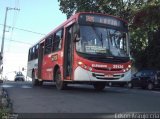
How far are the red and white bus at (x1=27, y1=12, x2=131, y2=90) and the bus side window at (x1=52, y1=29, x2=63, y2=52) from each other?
0.67 ft

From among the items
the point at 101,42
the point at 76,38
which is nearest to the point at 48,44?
the point at 76,38

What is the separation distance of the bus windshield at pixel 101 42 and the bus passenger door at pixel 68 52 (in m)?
0.82

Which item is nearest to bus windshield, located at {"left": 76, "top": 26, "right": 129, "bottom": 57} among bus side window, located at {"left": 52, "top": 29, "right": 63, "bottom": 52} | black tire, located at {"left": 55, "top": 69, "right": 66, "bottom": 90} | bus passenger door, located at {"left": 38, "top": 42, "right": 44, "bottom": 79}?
black tire, located at {"left": 55, "top": 69, "right": 66, "bottom": 90}

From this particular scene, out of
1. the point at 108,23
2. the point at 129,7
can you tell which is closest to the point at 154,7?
the point at 129,7

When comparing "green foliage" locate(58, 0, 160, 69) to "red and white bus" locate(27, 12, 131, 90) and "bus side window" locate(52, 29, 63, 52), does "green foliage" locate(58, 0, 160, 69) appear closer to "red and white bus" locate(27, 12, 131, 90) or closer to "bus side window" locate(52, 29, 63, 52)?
"bus side window" locate(52, 29, 63, 52)

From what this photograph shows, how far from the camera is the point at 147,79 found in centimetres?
2767

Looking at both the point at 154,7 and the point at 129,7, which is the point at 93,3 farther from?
the point at 154,7

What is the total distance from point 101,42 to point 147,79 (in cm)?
1214

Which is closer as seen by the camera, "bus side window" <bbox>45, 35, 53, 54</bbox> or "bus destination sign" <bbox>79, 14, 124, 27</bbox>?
"bus destination sign" <bbox>79, 14, 124, 27</bbox>

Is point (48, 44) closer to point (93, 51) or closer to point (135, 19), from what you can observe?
point (93, 51)

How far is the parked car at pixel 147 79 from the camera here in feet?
88.4

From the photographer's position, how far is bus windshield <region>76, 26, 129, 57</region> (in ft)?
53.1

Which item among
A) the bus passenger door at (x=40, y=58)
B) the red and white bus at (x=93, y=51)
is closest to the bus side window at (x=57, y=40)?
the red and white bus at (x=93, y=51)

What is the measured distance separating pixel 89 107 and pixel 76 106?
17.0 inches
